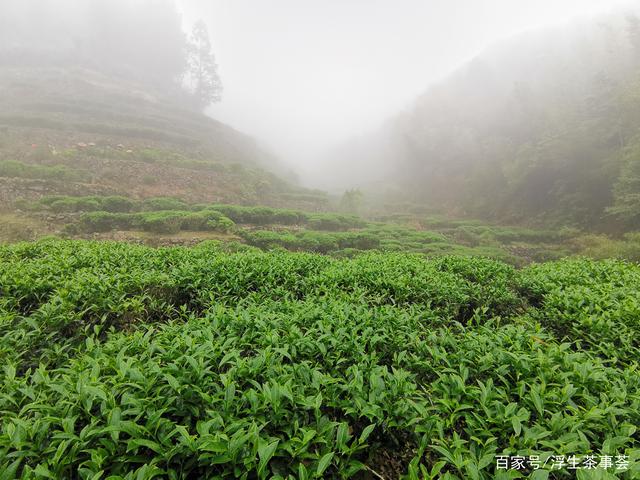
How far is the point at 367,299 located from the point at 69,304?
3907mm

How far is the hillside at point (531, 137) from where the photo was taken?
21078mm

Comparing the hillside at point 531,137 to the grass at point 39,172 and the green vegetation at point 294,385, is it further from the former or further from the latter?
the grass at point 39,172

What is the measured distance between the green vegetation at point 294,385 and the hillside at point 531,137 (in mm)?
18503

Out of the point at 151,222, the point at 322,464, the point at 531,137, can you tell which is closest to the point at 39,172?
the point at 151,222

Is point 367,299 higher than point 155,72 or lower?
lower

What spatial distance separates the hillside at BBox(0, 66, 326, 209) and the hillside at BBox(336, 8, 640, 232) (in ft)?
60.2

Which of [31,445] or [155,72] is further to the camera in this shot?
[155,72]

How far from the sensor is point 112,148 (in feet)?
84.7

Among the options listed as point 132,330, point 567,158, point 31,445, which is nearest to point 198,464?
point 31,445

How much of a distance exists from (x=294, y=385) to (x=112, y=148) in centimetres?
3074

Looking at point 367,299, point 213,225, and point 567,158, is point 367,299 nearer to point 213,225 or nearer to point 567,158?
point 213,225

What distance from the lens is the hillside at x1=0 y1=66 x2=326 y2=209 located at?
61.5 ft

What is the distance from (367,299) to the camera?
4590 mm

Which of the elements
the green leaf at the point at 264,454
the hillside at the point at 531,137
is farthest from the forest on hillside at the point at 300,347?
the hillside at the point at 531,137
